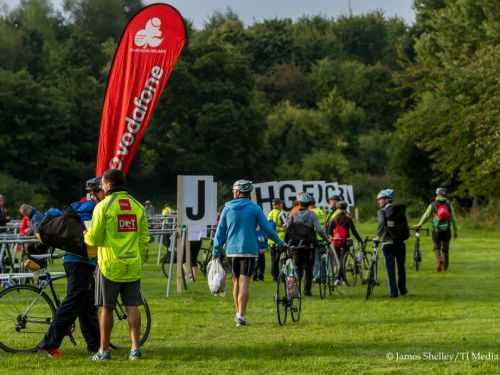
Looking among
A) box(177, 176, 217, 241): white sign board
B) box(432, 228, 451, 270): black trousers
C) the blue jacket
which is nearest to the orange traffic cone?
box(432, 228, 451, 270): black trousers

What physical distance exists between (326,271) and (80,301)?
8.82 m

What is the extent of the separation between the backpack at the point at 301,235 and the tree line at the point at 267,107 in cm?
2649

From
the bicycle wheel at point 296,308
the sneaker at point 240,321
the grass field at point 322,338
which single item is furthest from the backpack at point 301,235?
the sneaker at point 240,321

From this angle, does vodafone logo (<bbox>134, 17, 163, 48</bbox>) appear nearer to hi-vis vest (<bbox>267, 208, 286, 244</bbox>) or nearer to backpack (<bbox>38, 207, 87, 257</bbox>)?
hi-vis vest (<bbox>267, 208, 286, 244</bbox>)

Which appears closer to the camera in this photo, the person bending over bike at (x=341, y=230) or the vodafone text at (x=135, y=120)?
the vodafone text at (x=135, y=120)

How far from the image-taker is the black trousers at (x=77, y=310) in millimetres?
12248

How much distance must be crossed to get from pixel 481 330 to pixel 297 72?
10257 centimetres

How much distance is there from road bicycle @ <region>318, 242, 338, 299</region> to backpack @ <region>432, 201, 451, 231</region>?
18.1 ft

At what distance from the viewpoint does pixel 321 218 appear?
24672mm

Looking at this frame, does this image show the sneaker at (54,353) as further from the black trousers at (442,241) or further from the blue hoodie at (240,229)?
the black trousers at (442,241)

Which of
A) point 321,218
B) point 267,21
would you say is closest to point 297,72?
point 267,21

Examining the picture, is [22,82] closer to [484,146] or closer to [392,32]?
[484,146]

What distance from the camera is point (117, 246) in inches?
458

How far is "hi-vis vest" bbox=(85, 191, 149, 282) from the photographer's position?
1160 cm
